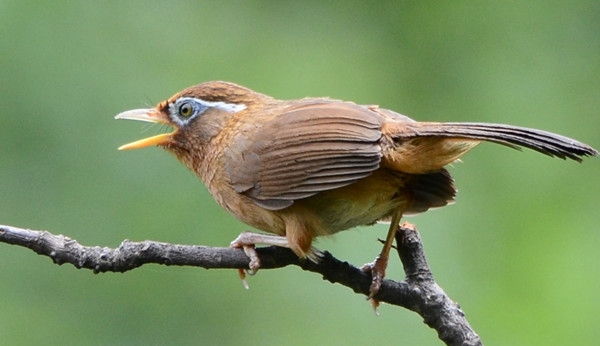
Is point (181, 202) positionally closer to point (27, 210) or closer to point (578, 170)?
point (27, 210)

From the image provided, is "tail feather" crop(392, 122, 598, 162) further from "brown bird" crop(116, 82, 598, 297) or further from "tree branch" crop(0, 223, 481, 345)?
"tree branch" crop(0, 223, 481, 345)

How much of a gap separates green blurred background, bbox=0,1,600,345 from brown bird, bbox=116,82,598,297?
1065 mm

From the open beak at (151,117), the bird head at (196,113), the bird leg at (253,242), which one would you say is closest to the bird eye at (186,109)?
the bird head at (196,113)

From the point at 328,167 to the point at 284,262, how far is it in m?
0.45

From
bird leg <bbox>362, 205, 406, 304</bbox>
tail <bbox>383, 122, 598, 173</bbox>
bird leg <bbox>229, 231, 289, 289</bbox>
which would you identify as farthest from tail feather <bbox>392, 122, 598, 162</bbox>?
bird leg <bbox>229, 231, 289, 289</bbox>

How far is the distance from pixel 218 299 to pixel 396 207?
228cm

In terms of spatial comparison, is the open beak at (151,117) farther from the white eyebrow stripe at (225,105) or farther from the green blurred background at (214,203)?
the green blurred background at (214,203)

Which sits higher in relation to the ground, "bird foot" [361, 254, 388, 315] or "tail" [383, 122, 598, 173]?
"tail" [383, 122, 598, 173]

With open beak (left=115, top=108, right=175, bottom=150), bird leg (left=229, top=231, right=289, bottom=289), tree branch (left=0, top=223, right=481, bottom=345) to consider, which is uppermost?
open beak (left=115, top=108, right=175, bottom=150)

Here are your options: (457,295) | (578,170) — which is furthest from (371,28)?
(457,295)

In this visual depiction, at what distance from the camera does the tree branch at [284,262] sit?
3805 millimetres

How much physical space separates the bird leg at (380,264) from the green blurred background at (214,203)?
1.15 metres

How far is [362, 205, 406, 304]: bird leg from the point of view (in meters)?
4.38

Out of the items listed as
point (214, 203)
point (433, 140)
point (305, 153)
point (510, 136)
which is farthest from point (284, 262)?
point (214, 203)
